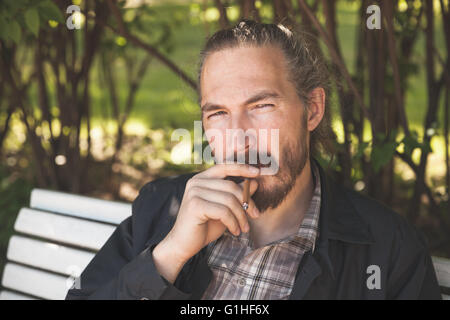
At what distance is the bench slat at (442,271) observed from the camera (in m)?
2.09

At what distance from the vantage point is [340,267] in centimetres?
193

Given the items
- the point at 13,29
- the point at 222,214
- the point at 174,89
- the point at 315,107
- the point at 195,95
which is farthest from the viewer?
the point at 174,89

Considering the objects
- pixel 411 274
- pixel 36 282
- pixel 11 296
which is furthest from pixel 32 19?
pixel 411 274

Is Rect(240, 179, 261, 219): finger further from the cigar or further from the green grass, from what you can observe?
the green grass

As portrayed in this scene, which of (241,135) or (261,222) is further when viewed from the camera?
(261,222)

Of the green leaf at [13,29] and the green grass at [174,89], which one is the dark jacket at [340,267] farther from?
the green grass at [174,89]

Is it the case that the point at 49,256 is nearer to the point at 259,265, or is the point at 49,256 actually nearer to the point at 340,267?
the point at 259,265

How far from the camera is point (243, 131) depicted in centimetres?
194

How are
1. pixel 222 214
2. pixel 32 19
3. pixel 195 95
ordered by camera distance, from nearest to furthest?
pixel 222 214, pixel 32 19, pixel 195 95

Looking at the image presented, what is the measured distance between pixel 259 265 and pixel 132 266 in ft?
1.47

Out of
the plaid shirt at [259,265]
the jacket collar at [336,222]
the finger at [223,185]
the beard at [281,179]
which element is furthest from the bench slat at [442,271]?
the finger at [223,185]

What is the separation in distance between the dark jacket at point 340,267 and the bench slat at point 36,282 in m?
0.60
